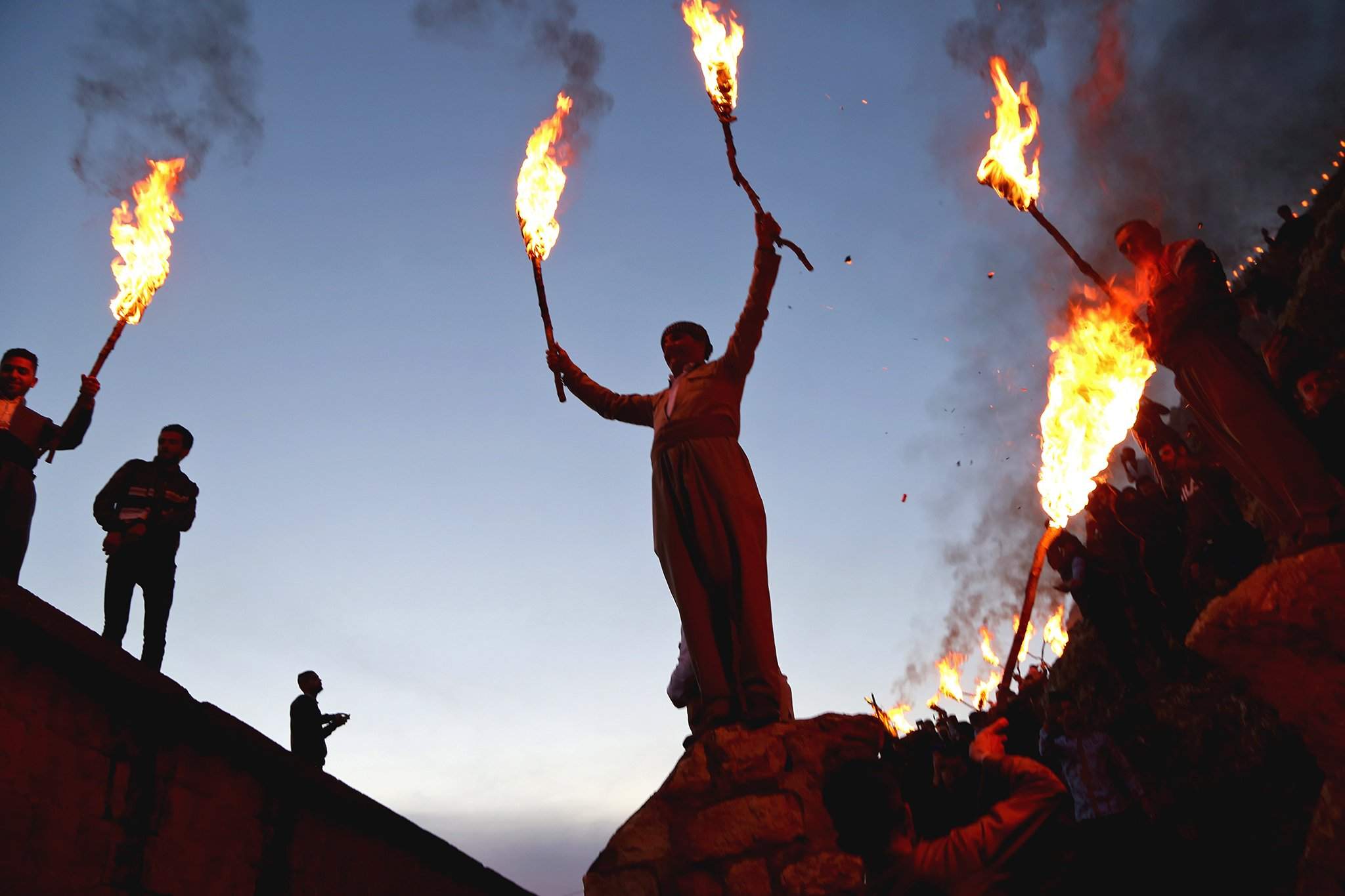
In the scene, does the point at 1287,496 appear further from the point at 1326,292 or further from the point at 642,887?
the point at 1326,292

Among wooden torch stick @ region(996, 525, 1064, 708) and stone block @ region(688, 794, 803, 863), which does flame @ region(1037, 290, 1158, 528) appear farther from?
stone block @ region(688, 794, 803, 863)

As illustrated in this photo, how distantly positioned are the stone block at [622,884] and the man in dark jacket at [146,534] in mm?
3431

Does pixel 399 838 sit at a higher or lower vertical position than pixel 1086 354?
lower

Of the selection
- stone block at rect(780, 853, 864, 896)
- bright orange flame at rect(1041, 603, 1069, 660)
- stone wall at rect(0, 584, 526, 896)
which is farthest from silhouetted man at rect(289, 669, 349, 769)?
bright orange flame at rect(1041, 603, 1069, 660)

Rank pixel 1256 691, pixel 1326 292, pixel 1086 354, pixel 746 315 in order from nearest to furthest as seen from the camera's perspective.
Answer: pixel 1256 691
pixel 746 315
pixel 1086 354
pixel 1326 292

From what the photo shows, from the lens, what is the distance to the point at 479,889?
26.0 ft

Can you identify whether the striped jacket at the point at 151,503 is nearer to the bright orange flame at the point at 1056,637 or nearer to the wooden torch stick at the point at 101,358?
the wooden torch stick at the point at 101,358

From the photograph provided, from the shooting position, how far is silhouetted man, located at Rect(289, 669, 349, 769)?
746cm

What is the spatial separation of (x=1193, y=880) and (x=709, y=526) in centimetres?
497

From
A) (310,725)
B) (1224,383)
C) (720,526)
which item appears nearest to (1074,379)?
(1224,383)

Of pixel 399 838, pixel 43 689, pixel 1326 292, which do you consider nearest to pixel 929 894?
pixel 43 689

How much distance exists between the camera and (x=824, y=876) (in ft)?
13.8

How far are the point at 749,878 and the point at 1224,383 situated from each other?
389 centimetres

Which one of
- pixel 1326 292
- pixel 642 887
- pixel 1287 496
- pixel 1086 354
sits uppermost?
pixel 1326 292
